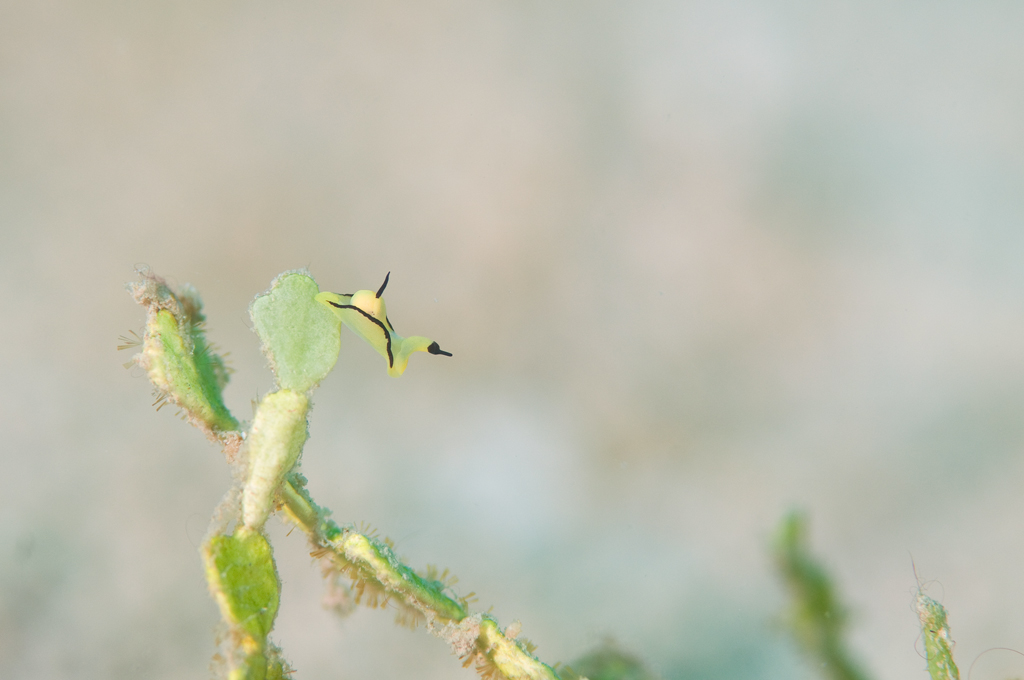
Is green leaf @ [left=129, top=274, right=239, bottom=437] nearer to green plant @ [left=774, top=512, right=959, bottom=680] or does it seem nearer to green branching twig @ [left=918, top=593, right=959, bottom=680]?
green branching twig @ [left=918, top=593, right=959, bottom=680]

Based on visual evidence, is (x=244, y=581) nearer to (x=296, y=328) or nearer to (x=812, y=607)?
(x=296, y=328)

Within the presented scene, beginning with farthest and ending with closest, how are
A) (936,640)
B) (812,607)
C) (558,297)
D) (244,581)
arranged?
(558,297) < (812,607) < (936,640) < (244,581)

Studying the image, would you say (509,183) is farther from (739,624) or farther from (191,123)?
(739,624)

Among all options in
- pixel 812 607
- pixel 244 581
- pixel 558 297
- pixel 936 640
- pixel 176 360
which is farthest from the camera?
pixel 558 297

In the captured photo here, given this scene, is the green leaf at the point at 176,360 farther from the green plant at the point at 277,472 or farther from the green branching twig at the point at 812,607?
the green branching twig at the point at 812,607

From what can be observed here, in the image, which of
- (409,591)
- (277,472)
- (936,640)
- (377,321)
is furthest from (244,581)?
(936,640)

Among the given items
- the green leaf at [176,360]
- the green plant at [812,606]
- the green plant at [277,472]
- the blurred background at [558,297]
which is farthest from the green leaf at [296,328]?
the green plant at [812,606]

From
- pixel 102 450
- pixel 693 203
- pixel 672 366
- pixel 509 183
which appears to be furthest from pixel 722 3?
pixel 102 450
